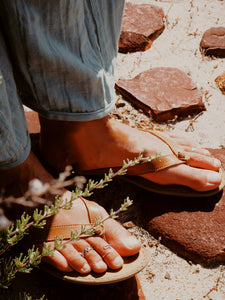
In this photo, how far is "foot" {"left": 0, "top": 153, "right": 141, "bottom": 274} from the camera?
1.43 meters

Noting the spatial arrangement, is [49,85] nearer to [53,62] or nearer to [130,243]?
[53,62]

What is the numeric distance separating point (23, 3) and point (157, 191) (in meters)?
1.00

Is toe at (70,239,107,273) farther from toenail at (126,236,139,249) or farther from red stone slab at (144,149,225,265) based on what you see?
red stone slab at (144,149,225,265)

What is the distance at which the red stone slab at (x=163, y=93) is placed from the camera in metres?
2.26

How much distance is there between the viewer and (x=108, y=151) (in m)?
1.74

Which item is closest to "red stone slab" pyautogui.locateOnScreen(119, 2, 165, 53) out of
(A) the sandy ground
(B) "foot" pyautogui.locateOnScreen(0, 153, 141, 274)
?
(A) the sandy ground

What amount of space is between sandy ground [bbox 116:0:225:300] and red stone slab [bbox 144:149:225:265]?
46 millimetres

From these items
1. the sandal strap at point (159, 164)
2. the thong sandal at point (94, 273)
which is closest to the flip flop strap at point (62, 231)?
the thong sandal at point (94, 273)

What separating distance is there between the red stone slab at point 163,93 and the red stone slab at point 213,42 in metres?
0.33

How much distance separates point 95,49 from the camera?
1521 mm

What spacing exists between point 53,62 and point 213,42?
65.3 inches

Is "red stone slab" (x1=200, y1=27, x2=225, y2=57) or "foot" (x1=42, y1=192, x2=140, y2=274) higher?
"red stone slab" (x1=200, y1=27, x2=225, y2=57)

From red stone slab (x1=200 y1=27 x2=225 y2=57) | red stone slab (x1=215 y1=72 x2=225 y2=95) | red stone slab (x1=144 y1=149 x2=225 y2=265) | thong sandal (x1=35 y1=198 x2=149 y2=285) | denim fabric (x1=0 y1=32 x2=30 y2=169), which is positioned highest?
denim fabric (x1=0 y1=32 x2=30 y2=169)

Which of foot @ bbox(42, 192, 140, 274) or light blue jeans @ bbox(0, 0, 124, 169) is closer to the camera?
light blue jeans @ bbox(0, 0, 124, 169)
